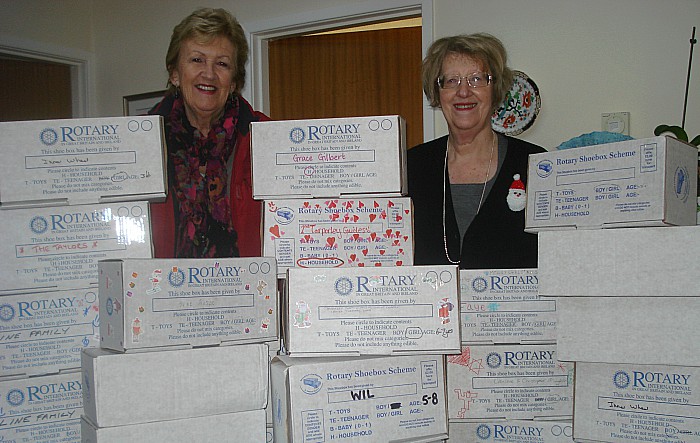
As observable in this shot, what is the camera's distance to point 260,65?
3.40m

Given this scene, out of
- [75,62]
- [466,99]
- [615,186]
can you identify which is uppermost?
[75,62]

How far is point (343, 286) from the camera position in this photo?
1.50 metres

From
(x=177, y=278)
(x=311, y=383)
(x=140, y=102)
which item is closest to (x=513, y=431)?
(x=311, y=383)

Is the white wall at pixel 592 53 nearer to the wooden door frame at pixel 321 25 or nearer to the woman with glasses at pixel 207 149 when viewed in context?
the wooden door frame at pixel 321 25

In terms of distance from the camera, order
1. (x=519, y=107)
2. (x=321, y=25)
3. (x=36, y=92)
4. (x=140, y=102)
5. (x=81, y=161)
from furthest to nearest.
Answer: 1. (x=36, y=92)
2. (x=140, y=102)
3. (x=321, y=25)
4. (x=519, y=107)
5. (x=81, y=161)

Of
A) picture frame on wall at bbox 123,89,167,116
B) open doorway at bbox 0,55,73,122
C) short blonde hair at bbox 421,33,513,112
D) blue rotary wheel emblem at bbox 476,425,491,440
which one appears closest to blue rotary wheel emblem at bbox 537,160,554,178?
short blonde hair at bbox 421,33,513,112

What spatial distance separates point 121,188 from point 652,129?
1850 mm

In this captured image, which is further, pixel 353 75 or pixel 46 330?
pixel 353 75

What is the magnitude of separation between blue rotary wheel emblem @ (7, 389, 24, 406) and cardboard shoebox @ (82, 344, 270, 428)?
140 mm

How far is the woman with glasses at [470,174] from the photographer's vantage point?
1.78 meters

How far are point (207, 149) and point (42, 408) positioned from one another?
75cm

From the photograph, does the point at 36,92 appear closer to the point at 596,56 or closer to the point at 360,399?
the point at 596,56

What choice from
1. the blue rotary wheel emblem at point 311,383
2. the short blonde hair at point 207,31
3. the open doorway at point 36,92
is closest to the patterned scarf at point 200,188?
the short blonde hair at point 207,31

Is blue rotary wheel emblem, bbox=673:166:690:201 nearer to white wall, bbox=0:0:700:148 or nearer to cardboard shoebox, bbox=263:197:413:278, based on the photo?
cardboard shoebox, bbox=263:197:413:278
